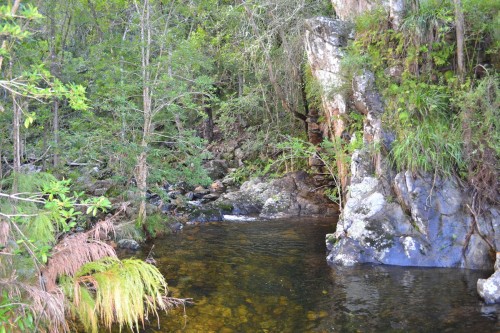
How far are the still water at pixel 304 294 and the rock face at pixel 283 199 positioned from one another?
173 inches

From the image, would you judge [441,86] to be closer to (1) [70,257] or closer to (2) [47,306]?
(1) [70,257]

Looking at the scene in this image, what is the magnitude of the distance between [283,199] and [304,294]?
833cm

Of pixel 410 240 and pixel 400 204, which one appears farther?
pixel 400 204

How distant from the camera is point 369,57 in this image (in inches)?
434

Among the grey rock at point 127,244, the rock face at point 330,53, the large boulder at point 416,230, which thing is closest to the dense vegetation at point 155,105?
the large boulder at point 416,230

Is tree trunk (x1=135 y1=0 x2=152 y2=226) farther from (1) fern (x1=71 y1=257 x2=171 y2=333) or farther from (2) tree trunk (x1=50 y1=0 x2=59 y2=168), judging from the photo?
(1) fern (x1=71 y1=257 x2=171 y2=333)

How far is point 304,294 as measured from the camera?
6949 mm

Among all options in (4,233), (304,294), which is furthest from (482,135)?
(4,233)

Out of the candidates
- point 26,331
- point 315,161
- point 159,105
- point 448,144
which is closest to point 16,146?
point 26,331

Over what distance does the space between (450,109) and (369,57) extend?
252 centimetres

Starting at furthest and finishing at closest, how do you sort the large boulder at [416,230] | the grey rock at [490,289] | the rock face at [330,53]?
the rock face at [330,53]
the large boulder at [416,230]
the grey rock at [490,289]

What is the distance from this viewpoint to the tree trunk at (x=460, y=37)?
364 inches

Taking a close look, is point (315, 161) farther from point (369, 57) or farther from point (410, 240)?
point (410, 240)

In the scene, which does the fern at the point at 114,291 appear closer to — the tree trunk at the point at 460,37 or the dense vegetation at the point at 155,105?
the dense vegetation at the point at 155,105
